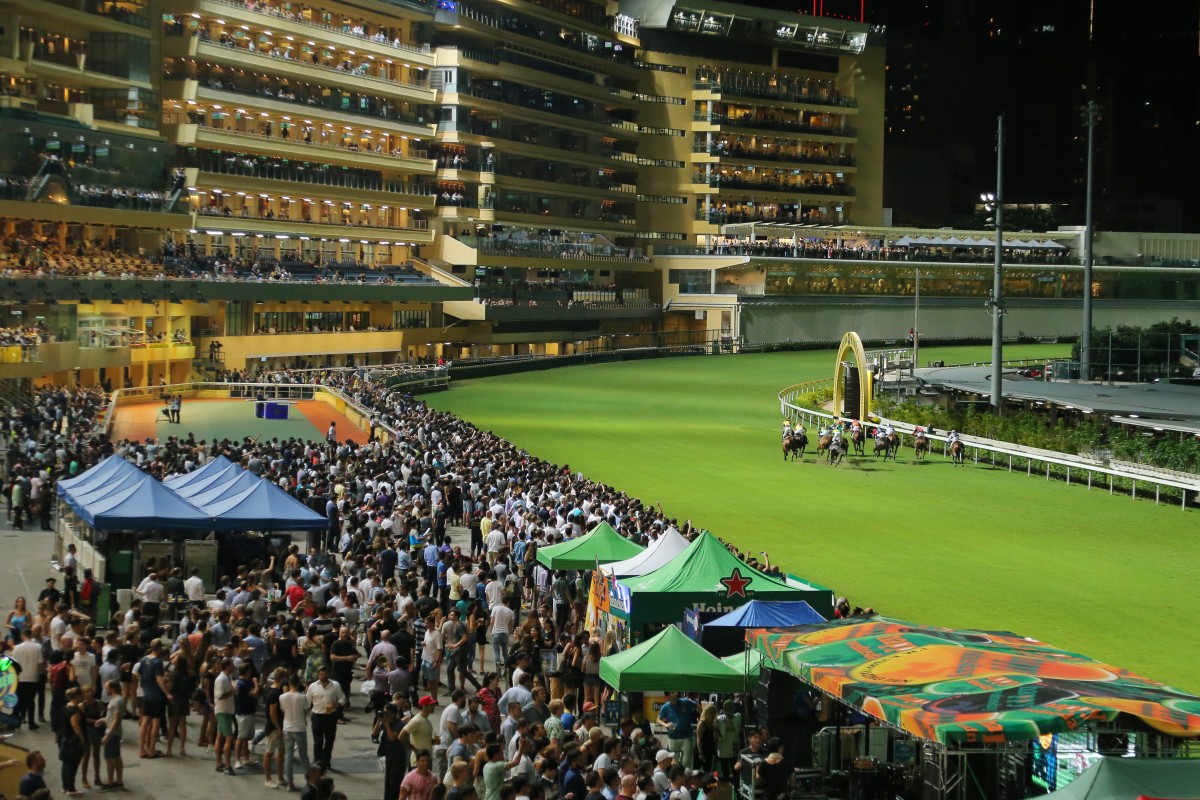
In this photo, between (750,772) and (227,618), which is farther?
(227,618)

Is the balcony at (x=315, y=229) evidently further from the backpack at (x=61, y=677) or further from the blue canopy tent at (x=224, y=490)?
the backpack at (x=61, y=677)

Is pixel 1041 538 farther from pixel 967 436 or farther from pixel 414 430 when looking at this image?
pixel 414 430

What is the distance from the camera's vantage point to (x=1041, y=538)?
2736 cm

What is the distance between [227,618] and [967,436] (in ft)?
94.4

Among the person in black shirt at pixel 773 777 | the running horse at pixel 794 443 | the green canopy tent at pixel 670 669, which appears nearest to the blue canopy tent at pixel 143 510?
the green canopy tent at pixel 670 669

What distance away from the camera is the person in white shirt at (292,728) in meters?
12.5

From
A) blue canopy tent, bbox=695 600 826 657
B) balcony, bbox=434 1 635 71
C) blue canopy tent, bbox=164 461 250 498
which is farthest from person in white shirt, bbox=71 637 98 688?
balcony, bbox=434 1 635 71

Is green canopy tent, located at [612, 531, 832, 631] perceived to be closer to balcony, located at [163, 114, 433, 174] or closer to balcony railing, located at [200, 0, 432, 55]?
balcony, located at [163, 114, 433, 174]

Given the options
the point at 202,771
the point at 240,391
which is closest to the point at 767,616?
the point at 202,771

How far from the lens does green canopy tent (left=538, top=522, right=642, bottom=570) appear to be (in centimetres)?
1852

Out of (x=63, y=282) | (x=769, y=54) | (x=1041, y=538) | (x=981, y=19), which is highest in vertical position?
(x=981, y=19)

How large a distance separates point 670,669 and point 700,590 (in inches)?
97.3

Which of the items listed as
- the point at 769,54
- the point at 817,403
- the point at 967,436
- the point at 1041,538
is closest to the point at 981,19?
the point at 769,54

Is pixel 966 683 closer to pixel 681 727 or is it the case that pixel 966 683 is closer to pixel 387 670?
pixel 681 727
